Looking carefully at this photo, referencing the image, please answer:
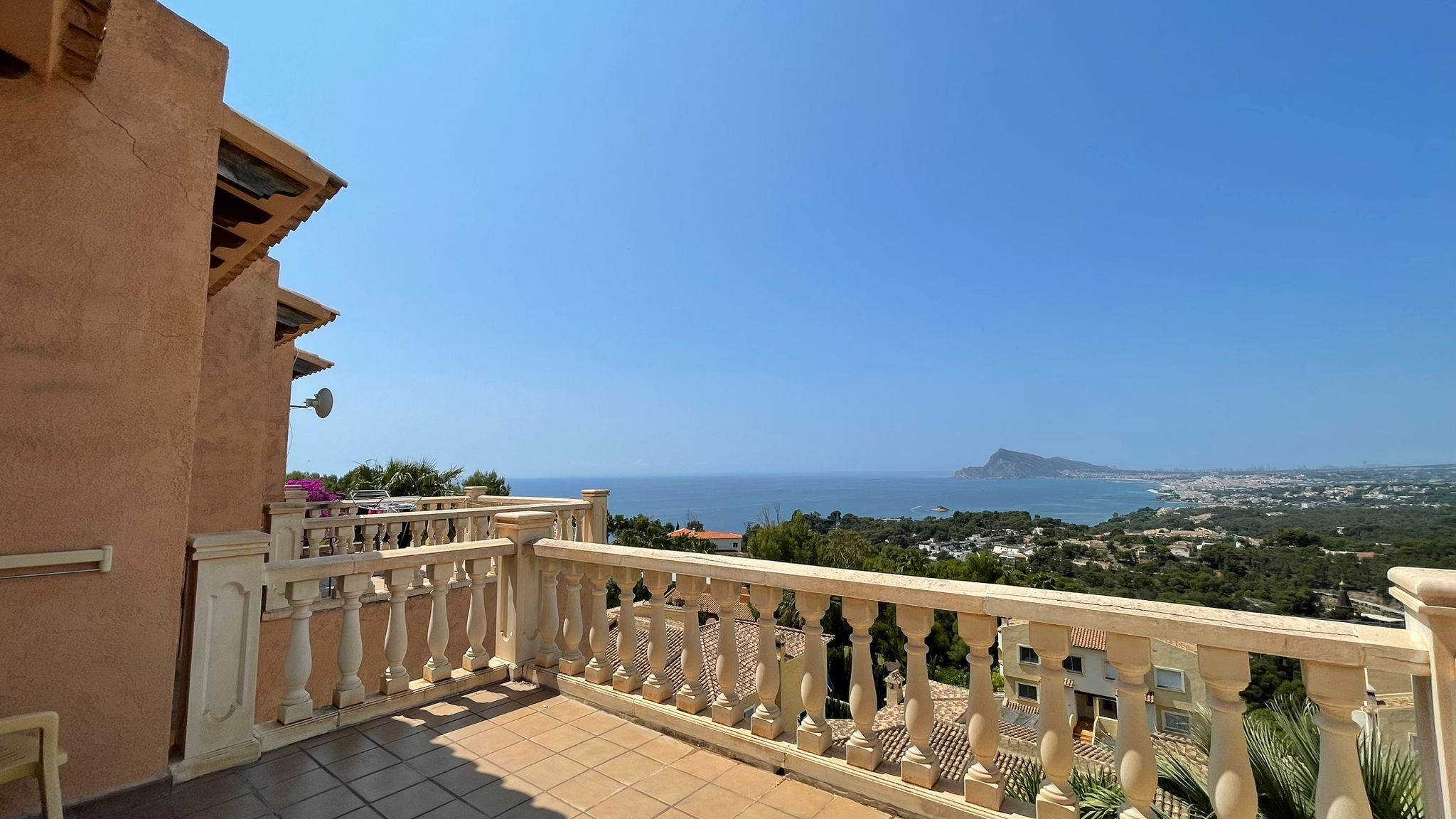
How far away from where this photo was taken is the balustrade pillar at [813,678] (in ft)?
8.27

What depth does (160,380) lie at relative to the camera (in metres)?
2.46

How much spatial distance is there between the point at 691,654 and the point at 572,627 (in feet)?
3.15

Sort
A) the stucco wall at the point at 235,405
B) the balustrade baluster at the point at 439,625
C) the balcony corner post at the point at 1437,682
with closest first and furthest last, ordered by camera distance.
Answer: the balcony corner post at the point at 1437,682 < the balustrade baluster at the point at 439,625 < the stucco wall at the point at 235,405

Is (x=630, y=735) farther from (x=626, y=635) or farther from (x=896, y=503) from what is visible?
(x=896, y=503)

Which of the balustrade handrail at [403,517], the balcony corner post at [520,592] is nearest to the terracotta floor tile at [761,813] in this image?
the balcony corner post at [520,592]

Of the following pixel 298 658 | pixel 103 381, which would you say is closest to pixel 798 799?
pixel 298 658

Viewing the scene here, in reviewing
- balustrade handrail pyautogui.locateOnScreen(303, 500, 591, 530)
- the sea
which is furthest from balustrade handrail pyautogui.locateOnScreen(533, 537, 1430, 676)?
the sea

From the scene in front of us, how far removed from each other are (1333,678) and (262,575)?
4107mm

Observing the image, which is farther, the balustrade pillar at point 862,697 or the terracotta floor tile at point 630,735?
the terracotta floor tile at point 630,735

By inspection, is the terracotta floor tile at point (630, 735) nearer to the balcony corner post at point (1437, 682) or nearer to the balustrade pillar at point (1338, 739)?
the balustrade pillar at point (1338, 739)

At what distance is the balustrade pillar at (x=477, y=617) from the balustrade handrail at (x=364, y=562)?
64 millimetres

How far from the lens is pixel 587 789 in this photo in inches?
96.7

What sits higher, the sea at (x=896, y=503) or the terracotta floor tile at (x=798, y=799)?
the terracotta floor tile at (x=798, y=799)

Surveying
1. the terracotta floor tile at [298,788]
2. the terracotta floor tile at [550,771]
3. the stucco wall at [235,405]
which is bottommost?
the terracotta floor tile at [550,771]
